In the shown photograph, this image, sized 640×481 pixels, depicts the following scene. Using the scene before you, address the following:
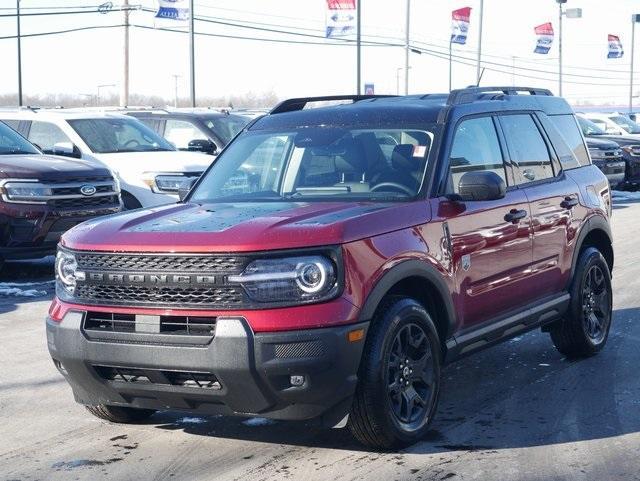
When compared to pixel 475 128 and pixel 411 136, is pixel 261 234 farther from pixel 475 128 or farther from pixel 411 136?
pixel 475 128

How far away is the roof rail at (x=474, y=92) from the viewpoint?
6.76 m

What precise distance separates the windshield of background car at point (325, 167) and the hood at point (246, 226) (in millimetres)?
285

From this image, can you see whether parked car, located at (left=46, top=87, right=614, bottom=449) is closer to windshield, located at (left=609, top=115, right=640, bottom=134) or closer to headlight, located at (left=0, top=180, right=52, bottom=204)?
headlight, located at (left=0, top=180, right=52, bottom=204)

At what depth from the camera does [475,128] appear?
6734mm

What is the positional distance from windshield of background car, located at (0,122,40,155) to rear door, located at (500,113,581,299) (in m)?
7.30

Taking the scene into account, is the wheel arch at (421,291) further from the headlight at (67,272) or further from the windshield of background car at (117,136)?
the windshield of background car at (117,136)

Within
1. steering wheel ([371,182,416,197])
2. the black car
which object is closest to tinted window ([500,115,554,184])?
steering wheel ([371,182,416,197])

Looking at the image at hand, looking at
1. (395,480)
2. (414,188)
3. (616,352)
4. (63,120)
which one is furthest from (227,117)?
(395,480)

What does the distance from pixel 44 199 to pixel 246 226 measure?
6.85m

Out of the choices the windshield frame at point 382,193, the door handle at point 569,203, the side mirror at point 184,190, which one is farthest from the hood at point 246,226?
the door handle at point 569,203

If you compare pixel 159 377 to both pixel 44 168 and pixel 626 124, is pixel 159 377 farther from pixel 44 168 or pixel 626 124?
pixel 626 124

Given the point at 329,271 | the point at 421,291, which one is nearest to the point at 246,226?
the point at 329,271

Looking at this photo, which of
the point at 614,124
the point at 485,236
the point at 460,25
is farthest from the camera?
the point at 460,25

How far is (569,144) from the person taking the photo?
7977mm
